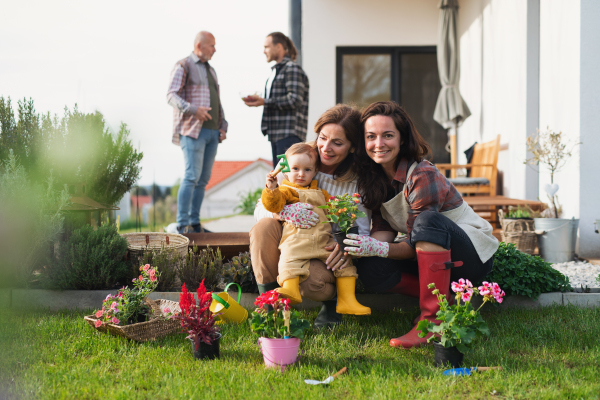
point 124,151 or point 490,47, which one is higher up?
point 490,47

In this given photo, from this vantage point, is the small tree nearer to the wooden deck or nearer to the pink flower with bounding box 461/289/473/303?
the wooden deck

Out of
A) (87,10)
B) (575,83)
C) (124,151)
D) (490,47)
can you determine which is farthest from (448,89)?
(87,10)

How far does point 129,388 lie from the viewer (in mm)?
1656

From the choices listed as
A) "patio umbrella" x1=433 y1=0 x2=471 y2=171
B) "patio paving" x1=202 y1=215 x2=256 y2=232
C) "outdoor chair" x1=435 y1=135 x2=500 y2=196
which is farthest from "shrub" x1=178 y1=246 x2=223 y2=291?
"patio umbrella" x1=433 y1=0 x2=471 y2=171

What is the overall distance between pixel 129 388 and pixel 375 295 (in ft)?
4.85

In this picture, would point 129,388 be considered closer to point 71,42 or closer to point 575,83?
point 71,42

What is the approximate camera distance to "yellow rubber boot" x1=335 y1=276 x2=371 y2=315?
7.11 feet

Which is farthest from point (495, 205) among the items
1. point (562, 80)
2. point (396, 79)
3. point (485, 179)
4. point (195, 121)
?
point (396, 79)

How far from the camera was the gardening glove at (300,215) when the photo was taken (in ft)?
7.20

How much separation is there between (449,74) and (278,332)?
6176mm

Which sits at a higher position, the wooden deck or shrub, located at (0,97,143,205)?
shrub, located at (0,97,143,205)

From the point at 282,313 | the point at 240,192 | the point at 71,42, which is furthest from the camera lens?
the point at 240,192

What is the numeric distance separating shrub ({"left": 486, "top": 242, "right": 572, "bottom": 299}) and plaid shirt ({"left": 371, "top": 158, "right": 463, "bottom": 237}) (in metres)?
0.66

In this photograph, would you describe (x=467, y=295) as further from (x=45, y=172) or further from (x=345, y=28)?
(x=345, y=28)
